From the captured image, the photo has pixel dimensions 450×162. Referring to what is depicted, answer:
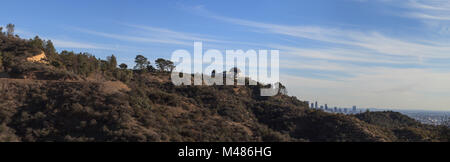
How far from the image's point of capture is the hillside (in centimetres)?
1722

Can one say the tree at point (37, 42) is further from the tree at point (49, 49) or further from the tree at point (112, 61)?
the tree at point (112, 61)

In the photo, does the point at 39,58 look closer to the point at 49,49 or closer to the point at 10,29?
the point at 49,49

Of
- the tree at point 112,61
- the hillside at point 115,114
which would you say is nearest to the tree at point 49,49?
the hillside at point 115,114

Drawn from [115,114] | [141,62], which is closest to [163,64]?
[141,62]

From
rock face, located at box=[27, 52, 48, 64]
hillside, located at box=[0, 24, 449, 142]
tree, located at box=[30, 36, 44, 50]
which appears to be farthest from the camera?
tree, located at box=[30, 36, 44, 50]

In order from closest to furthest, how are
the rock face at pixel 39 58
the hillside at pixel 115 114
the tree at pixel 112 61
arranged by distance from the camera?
the hillside at pixel 115 114, the rock face at pixel 39 58, the tree at pixel 112 61

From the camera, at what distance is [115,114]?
18.9m

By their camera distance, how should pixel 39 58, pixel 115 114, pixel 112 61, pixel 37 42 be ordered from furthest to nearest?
pixel 112 61
pixel 37 42
pixel 39 58
pixel 115 114

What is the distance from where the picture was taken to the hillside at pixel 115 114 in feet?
56.5

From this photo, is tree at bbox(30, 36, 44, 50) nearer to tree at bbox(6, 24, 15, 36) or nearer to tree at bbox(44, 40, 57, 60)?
tree at bbox(44, 40, 57, 60)

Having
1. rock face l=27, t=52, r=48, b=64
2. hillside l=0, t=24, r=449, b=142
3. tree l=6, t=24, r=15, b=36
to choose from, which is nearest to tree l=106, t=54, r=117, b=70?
hillside l=0, t=24, r=449, b=142

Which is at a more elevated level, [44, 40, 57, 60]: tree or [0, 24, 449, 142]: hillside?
[44, 40, 57, 60]: tree
